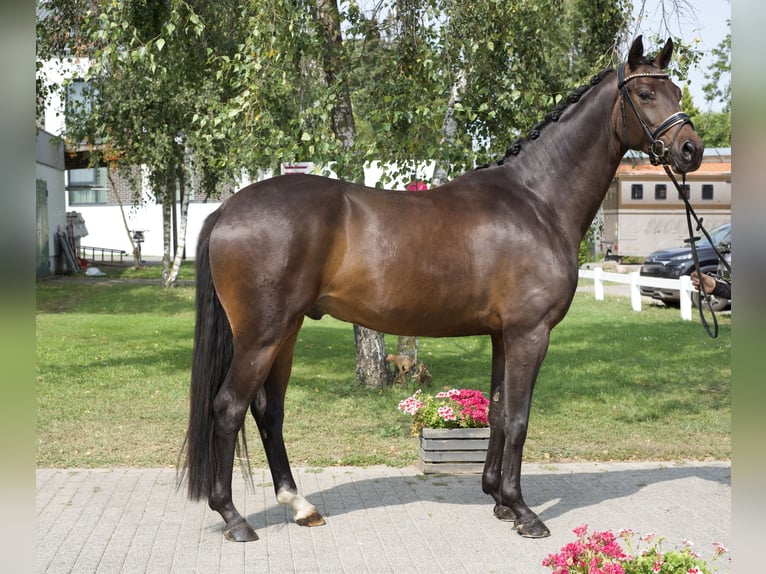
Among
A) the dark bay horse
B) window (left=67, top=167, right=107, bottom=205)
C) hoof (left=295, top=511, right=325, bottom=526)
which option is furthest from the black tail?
window (left=67, top=167, right=107, bottom=205)

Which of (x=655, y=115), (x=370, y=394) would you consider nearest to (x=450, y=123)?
(x=370, y=394)

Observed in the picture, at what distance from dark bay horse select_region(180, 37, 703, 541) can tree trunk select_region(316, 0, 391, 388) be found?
3909 mm

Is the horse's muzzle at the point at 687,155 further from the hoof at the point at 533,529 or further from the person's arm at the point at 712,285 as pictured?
the hoof at the point at 533,529

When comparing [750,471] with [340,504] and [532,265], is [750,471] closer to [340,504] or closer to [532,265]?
[532,265]

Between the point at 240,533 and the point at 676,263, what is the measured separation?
55.1ft

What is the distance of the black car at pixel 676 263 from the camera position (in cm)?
1805

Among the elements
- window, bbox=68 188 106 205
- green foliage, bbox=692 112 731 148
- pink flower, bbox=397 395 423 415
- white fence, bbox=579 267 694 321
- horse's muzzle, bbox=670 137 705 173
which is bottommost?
pink flower, bbox=397 395 423 415

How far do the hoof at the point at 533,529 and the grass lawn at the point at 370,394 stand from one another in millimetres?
1881

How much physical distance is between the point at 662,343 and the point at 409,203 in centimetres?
978

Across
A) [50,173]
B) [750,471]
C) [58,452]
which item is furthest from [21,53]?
[50,173]

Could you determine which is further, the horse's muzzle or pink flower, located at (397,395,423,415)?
pink flower, located at (397,395,423,415)

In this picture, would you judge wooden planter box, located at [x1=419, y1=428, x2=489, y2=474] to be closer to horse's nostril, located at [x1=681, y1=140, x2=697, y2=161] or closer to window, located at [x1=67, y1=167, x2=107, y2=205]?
horse's nostril, located at [x1=681, y1=140, x2=697, y2=161]

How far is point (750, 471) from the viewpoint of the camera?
1078 millimetres

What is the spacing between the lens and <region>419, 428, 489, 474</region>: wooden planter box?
617cm
